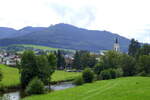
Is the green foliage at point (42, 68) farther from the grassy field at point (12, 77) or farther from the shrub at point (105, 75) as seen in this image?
the shrub at point (105, 75)

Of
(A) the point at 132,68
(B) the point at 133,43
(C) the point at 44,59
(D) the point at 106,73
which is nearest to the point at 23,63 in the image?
(C) the point at 44,59

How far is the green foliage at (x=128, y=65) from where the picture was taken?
109 meters

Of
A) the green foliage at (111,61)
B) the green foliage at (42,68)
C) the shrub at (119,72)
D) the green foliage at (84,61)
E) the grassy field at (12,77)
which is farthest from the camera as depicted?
the green foliage at (84,61)

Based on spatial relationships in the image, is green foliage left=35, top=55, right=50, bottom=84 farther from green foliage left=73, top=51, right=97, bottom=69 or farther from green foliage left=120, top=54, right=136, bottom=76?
green foliage left=73, top=51, right=97, bottom=69

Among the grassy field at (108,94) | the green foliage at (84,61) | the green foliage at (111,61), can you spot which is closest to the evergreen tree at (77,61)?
the green foliage at (84,61)

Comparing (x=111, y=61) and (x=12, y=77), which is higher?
(x=111, y=61)

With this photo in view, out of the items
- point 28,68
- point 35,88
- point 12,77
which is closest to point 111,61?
point 12,77

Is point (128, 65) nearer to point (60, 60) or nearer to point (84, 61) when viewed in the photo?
point (84, 61)

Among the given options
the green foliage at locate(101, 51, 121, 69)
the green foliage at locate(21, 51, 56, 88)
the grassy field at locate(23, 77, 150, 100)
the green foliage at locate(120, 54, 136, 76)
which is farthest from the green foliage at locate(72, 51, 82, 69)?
the grassy field at locate(23, 77, 150, 100)

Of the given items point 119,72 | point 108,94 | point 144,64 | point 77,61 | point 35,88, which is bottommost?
point 35,88

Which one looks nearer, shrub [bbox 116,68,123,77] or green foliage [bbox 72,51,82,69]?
shrub [bbox 116,68,123,77]

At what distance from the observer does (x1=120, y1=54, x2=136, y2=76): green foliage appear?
10856 centimetres

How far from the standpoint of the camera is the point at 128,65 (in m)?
109

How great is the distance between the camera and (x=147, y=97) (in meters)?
→ 36.9
